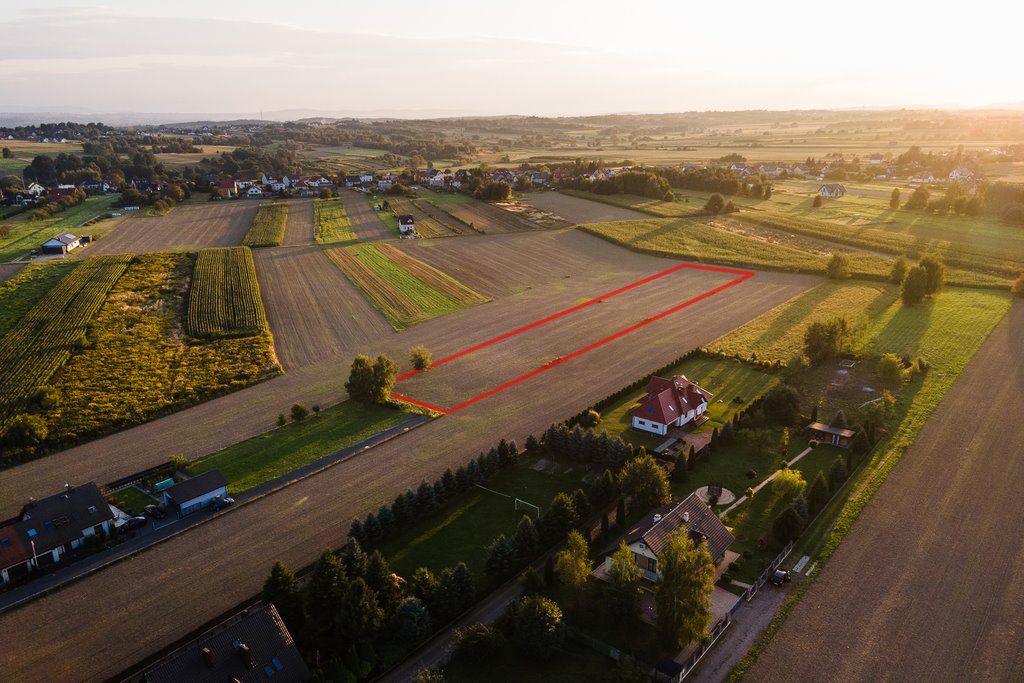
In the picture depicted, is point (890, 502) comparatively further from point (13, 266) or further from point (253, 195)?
point (253, 195)

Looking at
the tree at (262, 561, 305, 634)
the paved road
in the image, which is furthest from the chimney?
the paved road

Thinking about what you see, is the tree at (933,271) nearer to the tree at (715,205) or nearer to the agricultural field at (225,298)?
the tree at (715,205)

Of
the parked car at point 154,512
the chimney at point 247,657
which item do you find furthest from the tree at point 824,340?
the parked car at point 154,512

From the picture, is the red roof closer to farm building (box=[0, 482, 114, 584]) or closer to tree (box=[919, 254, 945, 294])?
farm building (box=[0, 482, 114, 584])

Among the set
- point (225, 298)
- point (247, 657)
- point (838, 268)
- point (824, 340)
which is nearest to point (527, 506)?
point (247, 657)

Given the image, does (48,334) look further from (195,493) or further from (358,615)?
(358,615)

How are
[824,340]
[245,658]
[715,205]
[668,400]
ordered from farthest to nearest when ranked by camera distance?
[715,205] < [824,340] < [668,400] < [245,658]
